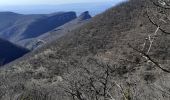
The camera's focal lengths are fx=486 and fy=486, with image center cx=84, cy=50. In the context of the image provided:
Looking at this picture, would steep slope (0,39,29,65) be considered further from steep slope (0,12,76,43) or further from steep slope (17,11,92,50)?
steep slope (0,12,76,43)

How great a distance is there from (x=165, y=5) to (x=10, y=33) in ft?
557

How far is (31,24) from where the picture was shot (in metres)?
177

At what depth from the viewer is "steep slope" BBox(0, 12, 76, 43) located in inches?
6693

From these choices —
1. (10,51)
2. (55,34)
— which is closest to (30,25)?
(55,34)

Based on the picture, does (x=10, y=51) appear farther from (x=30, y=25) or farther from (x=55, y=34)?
(x=30, y=25)

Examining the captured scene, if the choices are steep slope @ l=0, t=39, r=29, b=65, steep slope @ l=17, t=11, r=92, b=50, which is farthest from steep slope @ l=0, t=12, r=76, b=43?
steep slope @ l=0, t=39, r=29, b=65

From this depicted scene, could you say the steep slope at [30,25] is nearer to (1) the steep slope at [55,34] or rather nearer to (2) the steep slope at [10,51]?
(1) the steep slope at [55,34]

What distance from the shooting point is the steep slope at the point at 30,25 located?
558 ft

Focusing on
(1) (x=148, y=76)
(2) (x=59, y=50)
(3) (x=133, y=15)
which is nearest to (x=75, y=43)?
(2) (x=59, y=50)

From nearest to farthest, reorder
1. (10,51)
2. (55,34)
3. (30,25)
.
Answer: (10,51) < (55,34) < (30,25)

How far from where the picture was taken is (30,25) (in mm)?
175875

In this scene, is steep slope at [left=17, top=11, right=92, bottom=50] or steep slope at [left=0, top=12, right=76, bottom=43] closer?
steep slope at [left=17, top=11, right=92, bottom=50]

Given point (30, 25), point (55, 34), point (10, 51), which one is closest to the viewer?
point (10, 51)

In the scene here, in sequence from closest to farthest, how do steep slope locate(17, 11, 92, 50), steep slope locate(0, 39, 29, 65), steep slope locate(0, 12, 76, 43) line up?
steep slope locate(0, 39, 29, 65) < steep slope locate(17, 11, 92, 50) < steep slope locate(0, 12, 76, 43)
